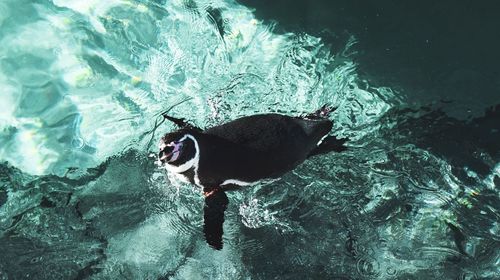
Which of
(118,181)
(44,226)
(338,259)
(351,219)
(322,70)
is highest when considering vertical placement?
(322,70)

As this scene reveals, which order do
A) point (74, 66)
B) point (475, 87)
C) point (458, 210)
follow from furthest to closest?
point (74, 66), point (475, 87), point (458, 210)

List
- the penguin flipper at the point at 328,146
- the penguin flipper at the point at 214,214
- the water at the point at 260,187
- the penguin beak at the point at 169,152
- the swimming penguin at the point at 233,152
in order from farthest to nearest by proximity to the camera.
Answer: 1. the water at the point at 260,187
2. the penguin flipper at the point at 328,146
3. the penguin flipper at the point at 214,214
4. the swimming penguin at the point at 233,152
5. the penguin beak at the point at 169,152

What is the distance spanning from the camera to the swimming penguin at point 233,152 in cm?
201

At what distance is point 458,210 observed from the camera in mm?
3248

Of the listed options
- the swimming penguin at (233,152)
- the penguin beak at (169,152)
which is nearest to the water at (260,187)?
the swimming penguin at (233,152)

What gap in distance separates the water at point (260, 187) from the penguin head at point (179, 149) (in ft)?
3.67

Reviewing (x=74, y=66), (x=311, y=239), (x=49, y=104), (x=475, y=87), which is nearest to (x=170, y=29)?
(x=74, y=66)

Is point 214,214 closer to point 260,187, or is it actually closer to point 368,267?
point 260,187

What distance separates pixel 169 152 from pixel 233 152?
391 mm

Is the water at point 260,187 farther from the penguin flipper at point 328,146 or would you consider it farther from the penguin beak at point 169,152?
the penguin beak at point 169,152

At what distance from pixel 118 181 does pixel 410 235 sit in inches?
80.4

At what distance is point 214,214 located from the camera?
2.32 m

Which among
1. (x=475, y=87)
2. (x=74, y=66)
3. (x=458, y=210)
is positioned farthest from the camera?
(x=74, y=66)

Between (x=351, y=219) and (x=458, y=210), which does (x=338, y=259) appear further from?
(x=458, y=210)
